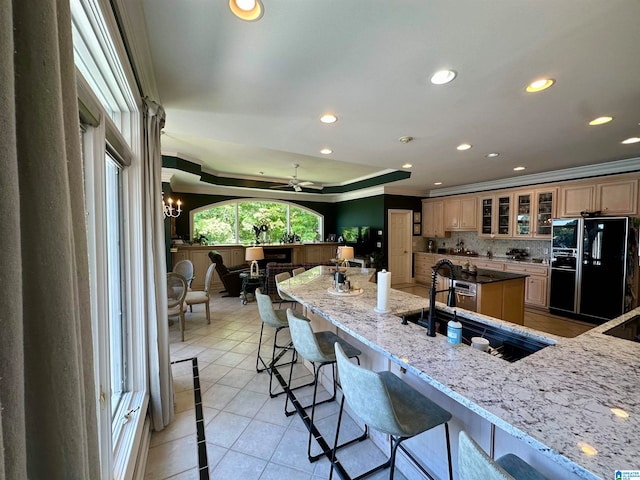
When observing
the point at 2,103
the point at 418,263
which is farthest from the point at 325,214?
the point at 2,103

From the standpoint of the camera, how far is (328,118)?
2652 mm

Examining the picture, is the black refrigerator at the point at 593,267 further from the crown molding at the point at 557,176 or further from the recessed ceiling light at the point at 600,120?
the recessed ceiling light at the point at 600,120

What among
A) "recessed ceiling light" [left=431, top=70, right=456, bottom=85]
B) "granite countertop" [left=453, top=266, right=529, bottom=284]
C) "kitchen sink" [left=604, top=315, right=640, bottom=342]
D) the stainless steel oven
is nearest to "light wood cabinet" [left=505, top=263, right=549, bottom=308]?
"granite countertop" [left=453, top=266, right=529, bottom=284]

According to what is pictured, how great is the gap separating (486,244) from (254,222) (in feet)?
19.9

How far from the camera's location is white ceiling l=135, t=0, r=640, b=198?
4.54 feet

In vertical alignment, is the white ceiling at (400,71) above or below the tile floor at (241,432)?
above

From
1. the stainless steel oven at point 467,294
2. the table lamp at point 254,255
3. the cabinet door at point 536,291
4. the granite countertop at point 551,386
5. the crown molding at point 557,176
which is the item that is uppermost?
the crown molding at point 557,176

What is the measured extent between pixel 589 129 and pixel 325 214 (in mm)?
6589

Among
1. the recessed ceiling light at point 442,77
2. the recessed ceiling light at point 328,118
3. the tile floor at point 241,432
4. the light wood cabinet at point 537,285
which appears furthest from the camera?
the light wood cabinet at point 537,285

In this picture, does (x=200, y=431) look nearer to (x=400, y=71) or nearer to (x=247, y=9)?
(x=247, y=9)

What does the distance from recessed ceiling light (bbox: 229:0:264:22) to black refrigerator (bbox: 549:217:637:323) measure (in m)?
5.41

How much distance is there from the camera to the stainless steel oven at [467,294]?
3.40 metres

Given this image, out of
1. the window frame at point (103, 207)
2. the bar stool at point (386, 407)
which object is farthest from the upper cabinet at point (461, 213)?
the window frame at point (103, 207)

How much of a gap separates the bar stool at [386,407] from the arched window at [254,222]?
21.0 ft
